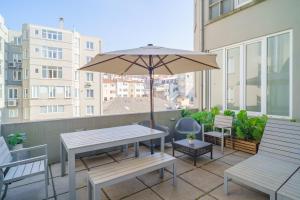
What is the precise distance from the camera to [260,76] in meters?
4.85

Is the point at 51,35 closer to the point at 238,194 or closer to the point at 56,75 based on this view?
the point at 56,75

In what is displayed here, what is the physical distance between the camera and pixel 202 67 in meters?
3.84

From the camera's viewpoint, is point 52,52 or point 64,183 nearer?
point 64,183

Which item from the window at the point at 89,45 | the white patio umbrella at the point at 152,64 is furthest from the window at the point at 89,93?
the white patio umbrella at the point at 152,64

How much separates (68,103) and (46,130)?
70.7 feet

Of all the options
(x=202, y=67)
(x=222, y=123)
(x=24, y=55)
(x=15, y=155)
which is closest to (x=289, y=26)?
(x=202, y=67)

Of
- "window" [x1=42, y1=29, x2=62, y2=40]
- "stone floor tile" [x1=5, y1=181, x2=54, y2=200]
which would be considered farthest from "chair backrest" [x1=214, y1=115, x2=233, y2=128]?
"window" [x1=42, y1=29, x2=62, y2=40]

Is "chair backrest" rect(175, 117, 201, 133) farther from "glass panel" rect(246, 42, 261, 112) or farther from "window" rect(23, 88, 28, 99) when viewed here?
"window" rect(23, 88, 28, 99)

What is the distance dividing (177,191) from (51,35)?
25.2 metres

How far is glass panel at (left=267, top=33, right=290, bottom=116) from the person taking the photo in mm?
4297

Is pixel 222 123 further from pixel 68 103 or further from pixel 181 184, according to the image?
pixel 68 103

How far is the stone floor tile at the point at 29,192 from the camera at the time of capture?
2.63 meters

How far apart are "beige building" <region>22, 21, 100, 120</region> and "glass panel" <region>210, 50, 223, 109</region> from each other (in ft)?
71.2

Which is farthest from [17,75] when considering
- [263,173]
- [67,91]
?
[263,173]
